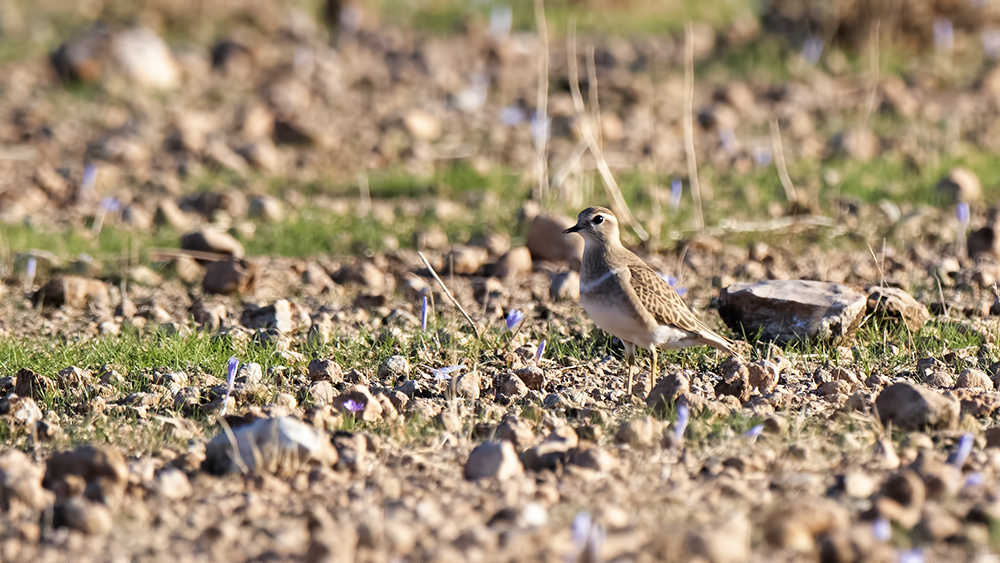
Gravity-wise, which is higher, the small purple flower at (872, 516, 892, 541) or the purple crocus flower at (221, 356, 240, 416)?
the small purple flower at (872, 516, 892, 541)

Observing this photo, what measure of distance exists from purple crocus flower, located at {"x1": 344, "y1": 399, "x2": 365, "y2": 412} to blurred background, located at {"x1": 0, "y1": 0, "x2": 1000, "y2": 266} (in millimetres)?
2670

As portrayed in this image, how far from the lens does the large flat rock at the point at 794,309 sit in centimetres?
489

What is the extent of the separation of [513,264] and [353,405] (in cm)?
228

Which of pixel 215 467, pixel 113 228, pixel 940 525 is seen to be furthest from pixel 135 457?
pixel 113 228

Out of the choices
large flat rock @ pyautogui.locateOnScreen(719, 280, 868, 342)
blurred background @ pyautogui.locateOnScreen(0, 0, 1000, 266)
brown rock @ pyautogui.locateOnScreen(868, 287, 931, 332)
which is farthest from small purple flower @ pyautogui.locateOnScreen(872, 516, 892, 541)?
blurred background @ pyautogui.locateOnScreen(0, 0, 1000, 266)

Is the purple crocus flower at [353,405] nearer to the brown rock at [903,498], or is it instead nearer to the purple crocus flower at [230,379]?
the purple crocus flower at [230,379]

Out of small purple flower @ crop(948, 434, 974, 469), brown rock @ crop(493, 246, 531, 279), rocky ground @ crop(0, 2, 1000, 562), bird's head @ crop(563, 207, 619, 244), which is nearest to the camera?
rocky ground @ crop(0, 2, 1000, 562)

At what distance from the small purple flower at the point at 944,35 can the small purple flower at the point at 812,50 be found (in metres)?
0.96

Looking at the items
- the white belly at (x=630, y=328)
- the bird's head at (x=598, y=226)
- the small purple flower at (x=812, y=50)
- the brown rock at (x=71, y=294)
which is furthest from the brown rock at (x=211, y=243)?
the small purple flower at (x=812, y=50)

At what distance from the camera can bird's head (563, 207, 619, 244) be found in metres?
4.81

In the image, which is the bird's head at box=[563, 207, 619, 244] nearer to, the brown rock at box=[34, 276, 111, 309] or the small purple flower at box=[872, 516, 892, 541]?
the small purple flower at box=[872, 516, 892, 541]

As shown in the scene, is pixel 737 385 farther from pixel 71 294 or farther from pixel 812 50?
pixel 812 50

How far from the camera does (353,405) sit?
13.3ft

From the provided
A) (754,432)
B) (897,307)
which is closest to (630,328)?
(754,432)
